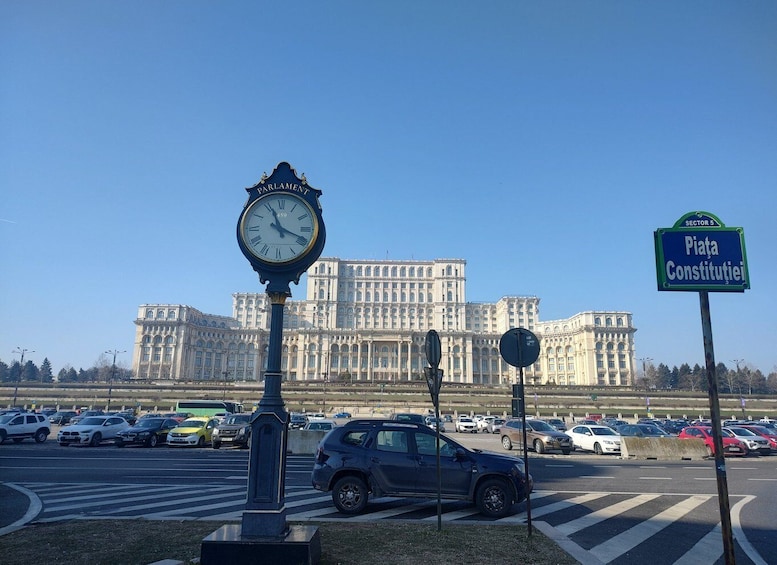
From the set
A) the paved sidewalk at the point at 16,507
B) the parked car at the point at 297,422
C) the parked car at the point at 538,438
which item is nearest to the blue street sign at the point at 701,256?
the paved sidewalk at the point at 16,507

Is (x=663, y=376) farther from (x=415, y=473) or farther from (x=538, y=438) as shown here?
(x=415, y=473)

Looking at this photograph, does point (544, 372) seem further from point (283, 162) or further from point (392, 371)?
point (283, 162)

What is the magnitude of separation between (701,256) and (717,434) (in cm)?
208

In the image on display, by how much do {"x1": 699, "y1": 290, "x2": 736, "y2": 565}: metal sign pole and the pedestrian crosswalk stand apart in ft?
8.73

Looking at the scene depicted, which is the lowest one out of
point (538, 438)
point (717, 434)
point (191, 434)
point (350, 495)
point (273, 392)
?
point (191, 434)

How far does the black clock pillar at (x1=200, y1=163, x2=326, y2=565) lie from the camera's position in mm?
6062

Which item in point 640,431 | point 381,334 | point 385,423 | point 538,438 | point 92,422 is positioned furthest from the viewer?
point 381,334

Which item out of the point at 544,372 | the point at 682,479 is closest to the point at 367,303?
the point at 544,372

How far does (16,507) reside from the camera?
1082cm

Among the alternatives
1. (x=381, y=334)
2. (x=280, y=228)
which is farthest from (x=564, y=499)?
(x=381, y=334)

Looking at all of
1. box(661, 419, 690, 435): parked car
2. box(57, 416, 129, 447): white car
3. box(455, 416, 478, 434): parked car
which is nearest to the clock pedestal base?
box(57, 416, 129, 447): white car

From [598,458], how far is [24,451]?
28.9 meters

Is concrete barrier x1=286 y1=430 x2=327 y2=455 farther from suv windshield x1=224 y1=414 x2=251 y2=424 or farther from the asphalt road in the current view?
suv windshield x1=224 y1=414 x2=251 y2=424

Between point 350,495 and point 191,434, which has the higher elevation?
point 350,495
